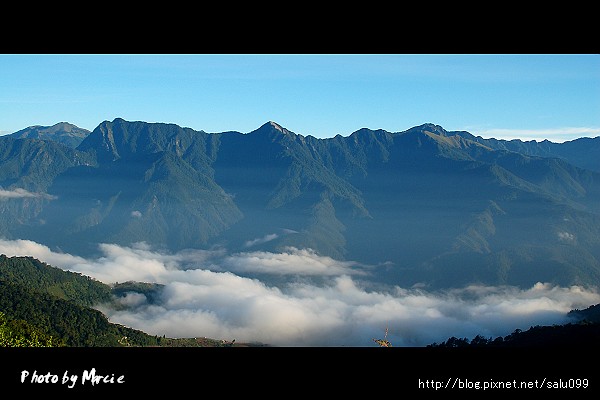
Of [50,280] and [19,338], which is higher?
[50,280]

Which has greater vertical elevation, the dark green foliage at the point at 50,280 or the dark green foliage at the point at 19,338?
the dark green foliage at the point at 50,280

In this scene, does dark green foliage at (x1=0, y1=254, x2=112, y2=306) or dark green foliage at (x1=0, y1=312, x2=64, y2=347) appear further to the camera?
dark green foliage at (x1=0, y1=254, x2=112, y2=306)

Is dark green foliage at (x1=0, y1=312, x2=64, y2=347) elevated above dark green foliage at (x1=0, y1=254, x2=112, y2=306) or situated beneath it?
situated beneath

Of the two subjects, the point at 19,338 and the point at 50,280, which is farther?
the point at 50,280

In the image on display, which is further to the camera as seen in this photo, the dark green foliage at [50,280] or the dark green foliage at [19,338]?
the dark green foliage at [50,280]
